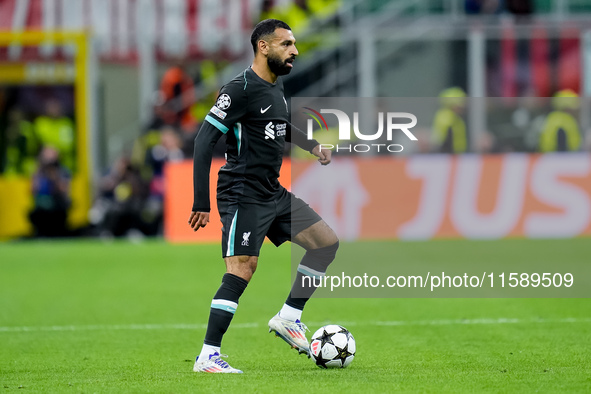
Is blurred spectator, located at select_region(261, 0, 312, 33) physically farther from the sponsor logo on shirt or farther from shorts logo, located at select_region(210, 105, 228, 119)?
shorts logo, located at select_region(210, 105, 228, 119)

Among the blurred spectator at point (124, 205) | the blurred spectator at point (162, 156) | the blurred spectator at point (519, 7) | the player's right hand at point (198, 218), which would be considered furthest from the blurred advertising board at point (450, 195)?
the player's right hand at point (198, 218)

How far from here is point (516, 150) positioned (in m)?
16.1

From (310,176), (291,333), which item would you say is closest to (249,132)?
(291,333)

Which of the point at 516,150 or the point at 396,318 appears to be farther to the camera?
the point at 516,150

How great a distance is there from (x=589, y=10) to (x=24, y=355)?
14389mm

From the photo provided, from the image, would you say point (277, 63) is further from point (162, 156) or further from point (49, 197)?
point (49, 197)

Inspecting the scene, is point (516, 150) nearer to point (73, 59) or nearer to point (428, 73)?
point (428, 73)

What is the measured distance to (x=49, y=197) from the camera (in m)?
17.7

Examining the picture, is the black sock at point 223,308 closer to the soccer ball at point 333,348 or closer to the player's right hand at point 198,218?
the player's right hand at point 198,218

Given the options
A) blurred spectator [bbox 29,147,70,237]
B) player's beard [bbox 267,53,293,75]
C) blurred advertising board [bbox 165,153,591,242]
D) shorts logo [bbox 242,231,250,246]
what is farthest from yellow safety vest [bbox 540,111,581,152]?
shorts logo [bbox 242,231,250,246]

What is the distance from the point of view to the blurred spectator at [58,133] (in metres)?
19.4

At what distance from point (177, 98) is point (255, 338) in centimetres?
1283

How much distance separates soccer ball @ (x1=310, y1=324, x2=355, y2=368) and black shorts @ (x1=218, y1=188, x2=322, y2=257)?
0.64m

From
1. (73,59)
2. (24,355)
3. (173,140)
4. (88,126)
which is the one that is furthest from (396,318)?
(73,59)
